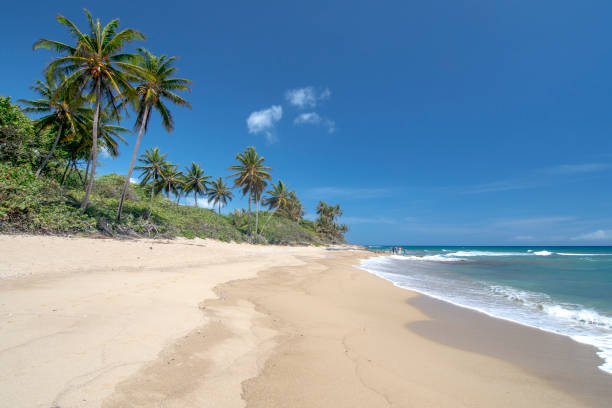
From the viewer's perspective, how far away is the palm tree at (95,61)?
44.1 ft

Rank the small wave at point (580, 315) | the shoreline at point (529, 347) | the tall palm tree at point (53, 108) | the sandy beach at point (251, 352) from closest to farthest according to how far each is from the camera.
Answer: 1. the sandy beach at point (251, 352)
2. the shoreline at point (529, 347)
3. the small wave at point (580, 315)
4. the tall palm tree at point (53, 108)

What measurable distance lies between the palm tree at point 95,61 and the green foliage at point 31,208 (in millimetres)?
1371

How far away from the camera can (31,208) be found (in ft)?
34.1

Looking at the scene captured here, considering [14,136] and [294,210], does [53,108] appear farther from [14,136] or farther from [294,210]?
[294,210]

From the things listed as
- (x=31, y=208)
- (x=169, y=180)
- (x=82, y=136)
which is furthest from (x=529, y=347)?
(x=169, y=180)

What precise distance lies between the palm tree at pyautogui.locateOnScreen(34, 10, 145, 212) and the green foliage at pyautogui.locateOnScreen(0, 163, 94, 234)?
4.50 feet

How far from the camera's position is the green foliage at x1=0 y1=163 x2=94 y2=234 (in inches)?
380

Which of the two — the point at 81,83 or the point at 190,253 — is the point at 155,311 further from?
the point at 81,83

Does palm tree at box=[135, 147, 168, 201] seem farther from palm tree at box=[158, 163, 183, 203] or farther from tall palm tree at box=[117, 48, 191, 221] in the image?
tall palm tree at box=[117, 48, 191, 221]

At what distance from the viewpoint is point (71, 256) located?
28.0ft

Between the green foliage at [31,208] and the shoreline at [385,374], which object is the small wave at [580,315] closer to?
the shoreline at [385,374]

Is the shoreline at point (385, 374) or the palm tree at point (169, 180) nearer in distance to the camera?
the shoreline at point (385, 374)

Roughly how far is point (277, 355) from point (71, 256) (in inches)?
361

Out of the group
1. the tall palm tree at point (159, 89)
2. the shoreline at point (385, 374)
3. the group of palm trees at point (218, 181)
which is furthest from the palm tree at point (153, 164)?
the shoreline at point (385, 374)
